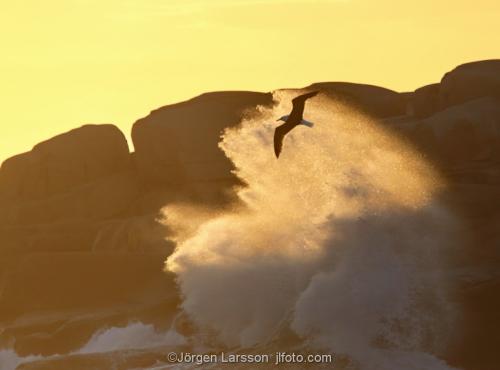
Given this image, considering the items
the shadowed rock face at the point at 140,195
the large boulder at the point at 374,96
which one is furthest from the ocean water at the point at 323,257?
the large boulder at the point at 374,96

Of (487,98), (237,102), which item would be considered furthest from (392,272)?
(237,102)

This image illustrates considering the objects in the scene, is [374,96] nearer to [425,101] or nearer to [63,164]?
[425,101]

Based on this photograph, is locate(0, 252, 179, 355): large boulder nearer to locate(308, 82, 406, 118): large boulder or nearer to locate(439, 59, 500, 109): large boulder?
locate(308, 82, 406, 118): large boulder

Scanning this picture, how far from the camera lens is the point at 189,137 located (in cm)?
14012

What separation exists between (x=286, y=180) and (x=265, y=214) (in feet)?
6.90

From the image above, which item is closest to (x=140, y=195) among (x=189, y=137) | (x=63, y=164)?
(x=189, y=137)

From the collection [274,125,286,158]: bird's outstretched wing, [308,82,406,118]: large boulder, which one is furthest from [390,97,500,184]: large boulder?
[274,125,286,158]: bird's outstretched wing

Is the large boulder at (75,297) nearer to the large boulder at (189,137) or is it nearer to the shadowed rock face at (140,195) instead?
the shadowed rock face at (140,195)

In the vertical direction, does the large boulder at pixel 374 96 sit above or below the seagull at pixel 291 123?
above

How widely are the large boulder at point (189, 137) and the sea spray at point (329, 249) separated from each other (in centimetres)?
2479

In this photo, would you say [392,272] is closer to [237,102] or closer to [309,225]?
[309,225]

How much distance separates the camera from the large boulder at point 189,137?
13775 centimetres

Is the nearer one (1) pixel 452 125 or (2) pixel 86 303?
(2) pixel 86 303

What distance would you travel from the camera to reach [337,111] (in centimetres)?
10800
